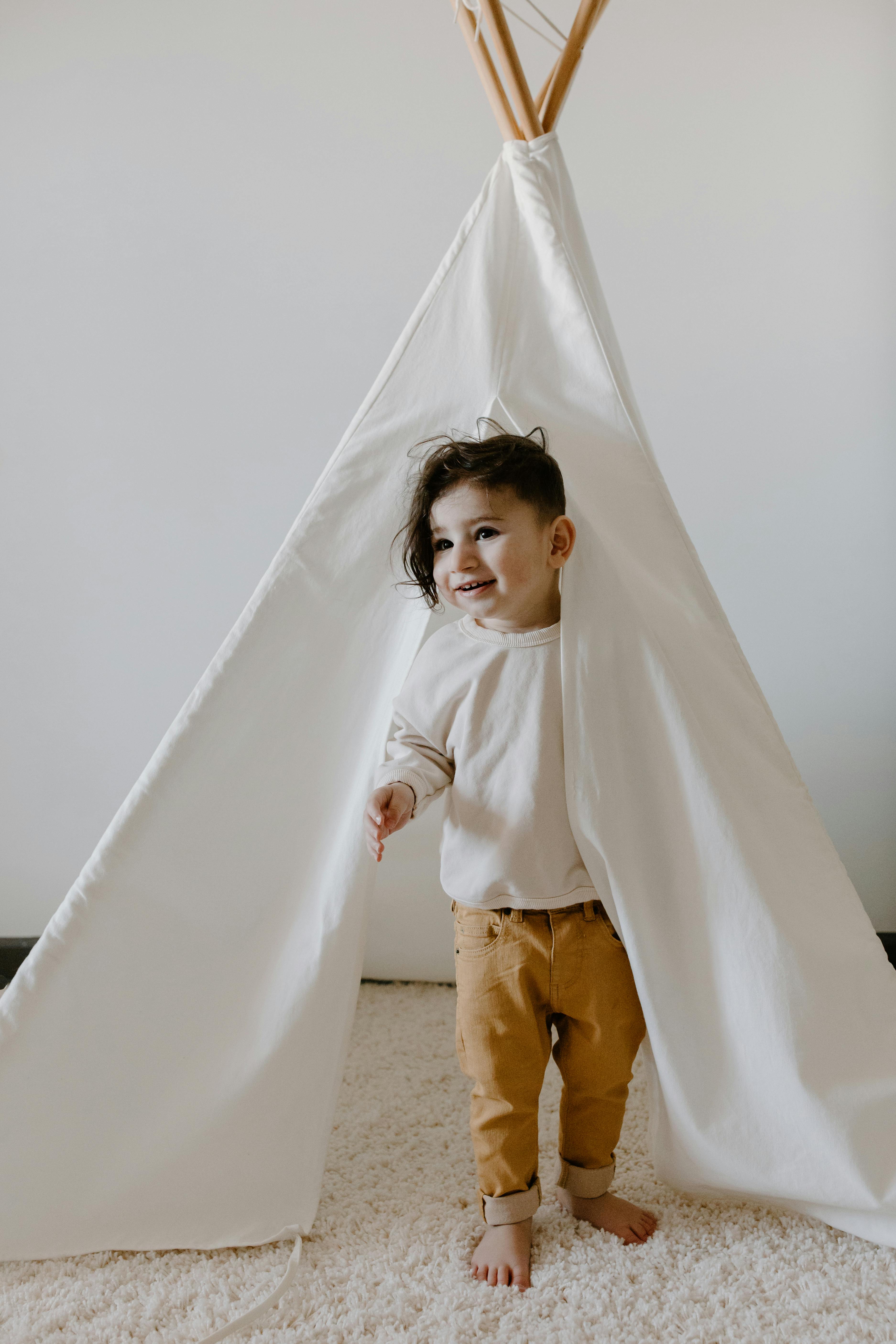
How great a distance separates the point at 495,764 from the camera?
3.61 feet

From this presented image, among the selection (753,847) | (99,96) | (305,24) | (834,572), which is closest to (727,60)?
(305,24)

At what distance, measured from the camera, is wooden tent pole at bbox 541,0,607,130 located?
1169 millimetres

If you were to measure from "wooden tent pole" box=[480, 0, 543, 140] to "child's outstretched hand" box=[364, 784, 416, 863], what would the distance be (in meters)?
0.86

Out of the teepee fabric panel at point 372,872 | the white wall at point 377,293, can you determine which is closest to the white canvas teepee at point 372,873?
the teepee fabric panel at point 372,872

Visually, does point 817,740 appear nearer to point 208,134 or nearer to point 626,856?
point 626,856

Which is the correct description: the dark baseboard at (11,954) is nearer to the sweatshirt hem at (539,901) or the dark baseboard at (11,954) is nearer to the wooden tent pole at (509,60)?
the sweatshirt hem at (539,901)

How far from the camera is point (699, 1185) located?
110 cm

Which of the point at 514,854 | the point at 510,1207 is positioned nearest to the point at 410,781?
the point at 514,854

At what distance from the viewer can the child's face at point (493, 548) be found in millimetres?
1055

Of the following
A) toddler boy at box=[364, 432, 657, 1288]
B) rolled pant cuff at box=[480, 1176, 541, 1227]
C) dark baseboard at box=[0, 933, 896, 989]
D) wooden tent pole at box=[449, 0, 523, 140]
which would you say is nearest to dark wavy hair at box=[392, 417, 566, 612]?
toddler boy at box=[364, 432, 657, 1288]

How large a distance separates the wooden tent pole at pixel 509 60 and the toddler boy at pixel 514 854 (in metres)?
0.42

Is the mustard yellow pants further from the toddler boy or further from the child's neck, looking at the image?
the child's neck

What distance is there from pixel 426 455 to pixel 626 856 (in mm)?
556

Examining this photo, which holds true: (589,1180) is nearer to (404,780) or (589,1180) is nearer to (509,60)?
(404,780)
